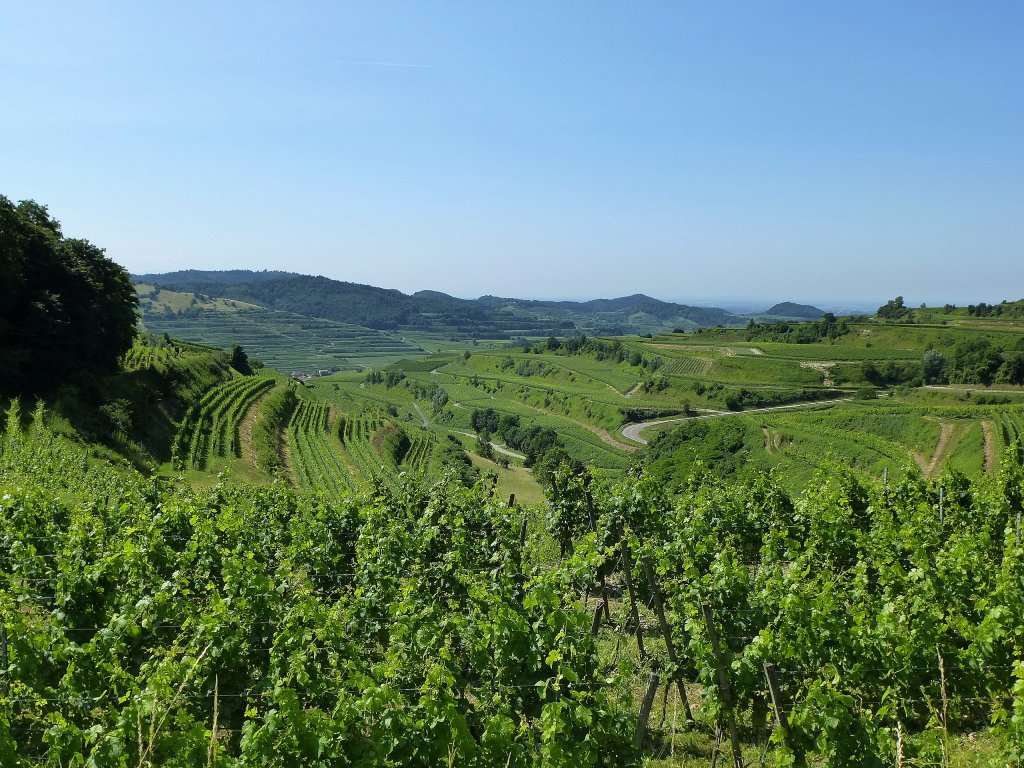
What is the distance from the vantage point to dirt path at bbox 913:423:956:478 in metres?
49.5

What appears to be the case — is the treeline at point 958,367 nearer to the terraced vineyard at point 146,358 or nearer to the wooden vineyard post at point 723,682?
the terraced vineyard at point 146,358

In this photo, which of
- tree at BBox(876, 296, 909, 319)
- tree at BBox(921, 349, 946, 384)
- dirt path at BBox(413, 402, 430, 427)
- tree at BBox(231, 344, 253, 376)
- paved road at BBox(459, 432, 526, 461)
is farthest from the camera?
tree at BBox(876, 296, 909, 319)

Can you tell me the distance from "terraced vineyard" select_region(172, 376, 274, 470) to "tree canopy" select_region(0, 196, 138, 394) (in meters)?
5.69

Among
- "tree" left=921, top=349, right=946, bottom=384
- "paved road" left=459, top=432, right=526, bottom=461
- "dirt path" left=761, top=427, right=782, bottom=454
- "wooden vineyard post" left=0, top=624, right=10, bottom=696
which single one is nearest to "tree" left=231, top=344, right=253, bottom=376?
"paved road" left=459, top=432, right=526, bottom=461

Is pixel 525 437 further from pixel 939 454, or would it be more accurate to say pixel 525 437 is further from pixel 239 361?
pixel 939 454

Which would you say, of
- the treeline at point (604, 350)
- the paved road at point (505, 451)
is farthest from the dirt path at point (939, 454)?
the treeline at point (604, 350)

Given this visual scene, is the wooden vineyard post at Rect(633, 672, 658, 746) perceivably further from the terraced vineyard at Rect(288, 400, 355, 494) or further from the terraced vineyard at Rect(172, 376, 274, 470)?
the terraced vineyard at Rect(172, 376, 274, 470)

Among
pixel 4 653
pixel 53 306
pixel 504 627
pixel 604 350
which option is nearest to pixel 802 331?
pixel 604 350

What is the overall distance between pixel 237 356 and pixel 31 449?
56.6 m

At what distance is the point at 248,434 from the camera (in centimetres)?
4144

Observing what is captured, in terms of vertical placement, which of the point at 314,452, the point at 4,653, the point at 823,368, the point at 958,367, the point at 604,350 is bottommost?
the point at 314,452

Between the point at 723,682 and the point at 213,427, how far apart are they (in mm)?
38960

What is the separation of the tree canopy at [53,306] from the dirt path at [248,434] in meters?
8.37

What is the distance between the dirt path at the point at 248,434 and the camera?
3757 centimetres
